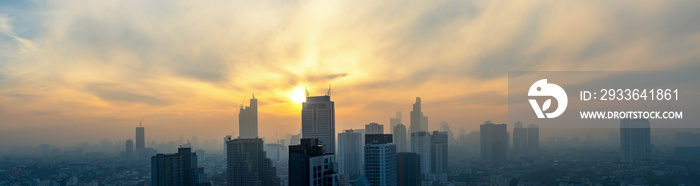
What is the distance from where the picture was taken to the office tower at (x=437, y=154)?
1956 inches

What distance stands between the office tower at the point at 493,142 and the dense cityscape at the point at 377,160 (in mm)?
167

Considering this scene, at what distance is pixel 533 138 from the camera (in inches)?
2394

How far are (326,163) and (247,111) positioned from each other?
47.7 m

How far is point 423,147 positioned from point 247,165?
2299cm

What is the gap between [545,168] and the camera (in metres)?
48.0

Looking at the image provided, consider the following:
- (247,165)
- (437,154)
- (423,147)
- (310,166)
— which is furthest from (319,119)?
(310,166)

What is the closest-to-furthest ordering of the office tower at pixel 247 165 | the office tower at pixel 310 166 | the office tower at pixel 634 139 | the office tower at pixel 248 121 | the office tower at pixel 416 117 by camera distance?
the office tower at pixel 310 166 → the office tower at pixel 247 165 → the office tower at pixel 634 139 → the office tower at pixel 248 121 → the office tower at pixel 416 117

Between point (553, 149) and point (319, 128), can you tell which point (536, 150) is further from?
point (319, 128)

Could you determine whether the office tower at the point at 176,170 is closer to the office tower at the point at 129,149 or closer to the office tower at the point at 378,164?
the office tower at the point at 378,164

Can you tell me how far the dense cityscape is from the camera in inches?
1164

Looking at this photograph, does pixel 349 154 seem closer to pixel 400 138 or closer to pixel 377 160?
pixel 400 138

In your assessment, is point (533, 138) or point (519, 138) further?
point (519, 138)

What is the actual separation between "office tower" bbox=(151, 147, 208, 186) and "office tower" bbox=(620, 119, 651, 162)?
131 ft

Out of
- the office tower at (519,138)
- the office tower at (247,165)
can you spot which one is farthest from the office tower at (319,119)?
the office tower at (519,138)
